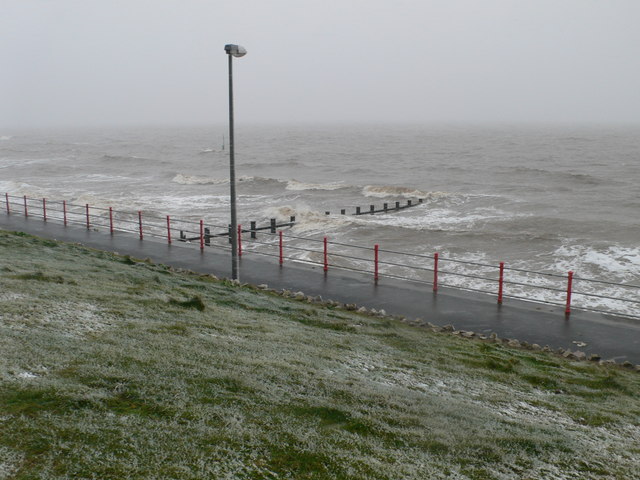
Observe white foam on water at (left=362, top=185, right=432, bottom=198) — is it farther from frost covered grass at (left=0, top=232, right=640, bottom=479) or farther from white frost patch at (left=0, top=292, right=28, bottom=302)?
white frost patch at (left=0, top=292, right=28, bottom=302)

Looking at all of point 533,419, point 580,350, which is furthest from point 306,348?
point 580,350

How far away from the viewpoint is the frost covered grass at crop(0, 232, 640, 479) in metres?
5.18

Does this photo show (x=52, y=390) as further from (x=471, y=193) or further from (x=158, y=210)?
(x=471, y=193)

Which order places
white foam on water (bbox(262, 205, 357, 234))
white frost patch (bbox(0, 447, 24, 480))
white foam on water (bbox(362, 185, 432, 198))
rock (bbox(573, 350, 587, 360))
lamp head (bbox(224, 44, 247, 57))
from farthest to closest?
white foam on water (bbox(362, 185, 432, 198)) → white foam on water (bbox(262, 205, 357, 234)) → lamp head (bbox(224, 44, 247, 57)) → rock (bbox(573, 350, 587, 360)) → white frost patch (bbox(0, 447, 24, 480))

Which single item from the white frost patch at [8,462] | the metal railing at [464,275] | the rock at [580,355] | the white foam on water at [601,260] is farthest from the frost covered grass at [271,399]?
the white foam on water at [601,260]

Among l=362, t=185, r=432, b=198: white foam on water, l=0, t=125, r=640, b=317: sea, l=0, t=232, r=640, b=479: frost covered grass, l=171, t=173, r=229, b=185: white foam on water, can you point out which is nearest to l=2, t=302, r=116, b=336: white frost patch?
l=0, t=232, r=640, b=479: frost covered grass

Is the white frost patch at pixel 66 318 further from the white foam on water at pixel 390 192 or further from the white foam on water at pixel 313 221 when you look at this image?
the white foam on water at pixel 390 192

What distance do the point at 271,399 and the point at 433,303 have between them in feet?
26.9

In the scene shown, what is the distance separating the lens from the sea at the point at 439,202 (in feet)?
74.3

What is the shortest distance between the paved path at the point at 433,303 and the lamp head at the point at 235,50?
5737 mm

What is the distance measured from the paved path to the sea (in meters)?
0.84

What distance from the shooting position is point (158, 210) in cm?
3831

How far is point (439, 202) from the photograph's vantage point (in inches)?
1788

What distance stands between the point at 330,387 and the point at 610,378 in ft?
15.3
